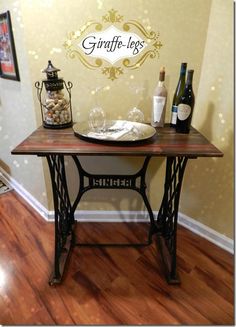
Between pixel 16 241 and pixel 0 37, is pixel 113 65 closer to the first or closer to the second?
pixel 0 37

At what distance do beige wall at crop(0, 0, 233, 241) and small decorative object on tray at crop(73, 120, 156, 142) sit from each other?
24 cm

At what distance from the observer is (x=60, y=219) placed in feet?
4.74

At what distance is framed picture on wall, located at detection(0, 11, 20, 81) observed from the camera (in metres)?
1.55

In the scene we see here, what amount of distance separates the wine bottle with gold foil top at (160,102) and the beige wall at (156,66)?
0.17 metres

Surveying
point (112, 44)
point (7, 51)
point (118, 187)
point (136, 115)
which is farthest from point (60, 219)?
point (7, 51)

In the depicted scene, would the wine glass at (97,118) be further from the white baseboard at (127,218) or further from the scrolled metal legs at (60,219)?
the white baseboard at (127,218)

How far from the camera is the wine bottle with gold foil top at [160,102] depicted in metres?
1.34

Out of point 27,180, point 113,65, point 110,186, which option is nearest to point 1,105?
point 27,180

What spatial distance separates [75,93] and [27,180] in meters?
0.97

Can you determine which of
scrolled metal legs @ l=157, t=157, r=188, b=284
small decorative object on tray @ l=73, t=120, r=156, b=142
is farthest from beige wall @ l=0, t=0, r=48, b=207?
scrolled metal legs @ l=157, t=157, r=188, b=284

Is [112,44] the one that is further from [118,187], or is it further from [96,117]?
[118,187]

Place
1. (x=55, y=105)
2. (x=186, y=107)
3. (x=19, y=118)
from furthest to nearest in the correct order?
(x=19, y=118) < (x=55, y=105) < (x=186, y=107)

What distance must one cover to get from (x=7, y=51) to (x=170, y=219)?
166cm

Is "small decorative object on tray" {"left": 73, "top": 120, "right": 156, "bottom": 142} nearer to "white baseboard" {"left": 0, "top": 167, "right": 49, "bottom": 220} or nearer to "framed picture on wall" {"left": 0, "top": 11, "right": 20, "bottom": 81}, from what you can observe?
"framed picture on wall" {"left": 0, "top": 11, "right": 20, "bottom": 81}
